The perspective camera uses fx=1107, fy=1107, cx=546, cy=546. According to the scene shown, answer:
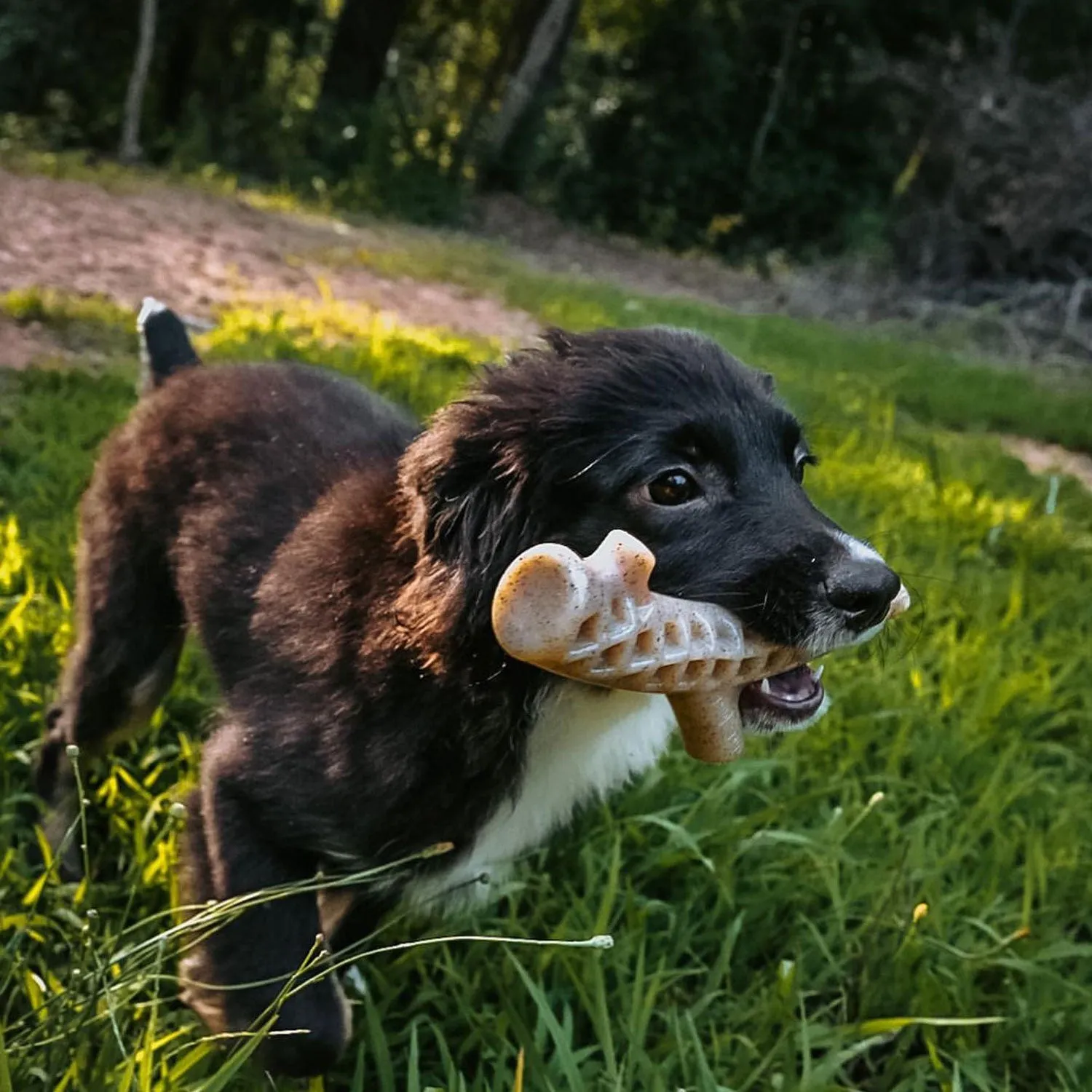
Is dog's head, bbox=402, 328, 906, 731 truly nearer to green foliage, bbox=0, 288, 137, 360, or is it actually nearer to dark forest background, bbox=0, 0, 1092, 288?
green foliage, bbox=0, 288, 137, 360

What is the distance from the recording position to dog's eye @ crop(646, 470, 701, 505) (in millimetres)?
1868

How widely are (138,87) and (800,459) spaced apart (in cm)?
1326

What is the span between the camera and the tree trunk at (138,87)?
12.9 metres

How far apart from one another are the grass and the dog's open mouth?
0.62m

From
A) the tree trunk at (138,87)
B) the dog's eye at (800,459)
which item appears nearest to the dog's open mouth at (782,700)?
the dog's eye at (800,459)

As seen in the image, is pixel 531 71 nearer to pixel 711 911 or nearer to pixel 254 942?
pixel 711 911

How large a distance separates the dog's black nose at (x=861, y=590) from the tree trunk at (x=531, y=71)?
17931 mm

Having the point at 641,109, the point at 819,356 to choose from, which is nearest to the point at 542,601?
the point at 819,356

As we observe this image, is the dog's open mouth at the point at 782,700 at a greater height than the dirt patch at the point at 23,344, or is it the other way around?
the dog's open mouth at the point at 782,700

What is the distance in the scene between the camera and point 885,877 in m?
2.62

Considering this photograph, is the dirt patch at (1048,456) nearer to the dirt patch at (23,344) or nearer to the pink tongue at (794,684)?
the dirt patch at (23,344)

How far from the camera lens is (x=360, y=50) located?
57.7 ft

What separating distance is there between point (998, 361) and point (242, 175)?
33.9ft

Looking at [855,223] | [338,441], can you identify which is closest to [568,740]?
[338,441]
